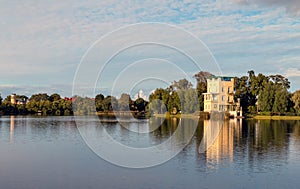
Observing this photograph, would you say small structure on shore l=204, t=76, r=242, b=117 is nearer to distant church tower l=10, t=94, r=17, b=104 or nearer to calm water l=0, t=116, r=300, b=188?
calm water l=0, t=116, r=300, b=188

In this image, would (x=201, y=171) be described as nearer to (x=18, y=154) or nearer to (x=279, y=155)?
(x=279, y=155)

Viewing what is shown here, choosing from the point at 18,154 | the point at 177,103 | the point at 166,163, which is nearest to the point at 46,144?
the point at 18,154

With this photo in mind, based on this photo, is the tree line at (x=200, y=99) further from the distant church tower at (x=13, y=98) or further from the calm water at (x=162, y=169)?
the calm water at (x=162, y=169)

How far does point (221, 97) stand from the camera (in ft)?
202

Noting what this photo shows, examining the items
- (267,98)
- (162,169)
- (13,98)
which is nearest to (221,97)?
(267,98)

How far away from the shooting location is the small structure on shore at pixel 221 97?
6044cm

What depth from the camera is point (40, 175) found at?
517 inches

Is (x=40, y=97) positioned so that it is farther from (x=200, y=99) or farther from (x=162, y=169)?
(x=162, y=169)

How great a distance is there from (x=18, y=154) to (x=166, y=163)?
661 cm

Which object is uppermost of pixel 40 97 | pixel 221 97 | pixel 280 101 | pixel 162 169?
pixel 40 97

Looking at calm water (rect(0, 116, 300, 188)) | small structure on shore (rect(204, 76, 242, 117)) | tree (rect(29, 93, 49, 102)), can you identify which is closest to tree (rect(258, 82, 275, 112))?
small structure on shore (rect(204, 76, 242, 117))

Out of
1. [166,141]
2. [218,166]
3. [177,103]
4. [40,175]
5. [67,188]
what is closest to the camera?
[67,188]

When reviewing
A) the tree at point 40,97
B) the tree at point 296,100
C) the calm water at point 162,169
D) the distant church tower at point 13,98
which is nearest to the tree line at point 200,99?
the tree at point 296,100

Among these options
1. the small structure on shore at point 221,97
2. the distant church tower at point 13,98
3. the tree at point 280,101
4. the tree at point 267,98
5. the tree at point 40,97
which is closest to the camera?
the tree at point 280,101
